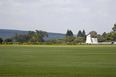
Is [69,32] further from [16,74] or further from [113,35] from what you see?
[16,74]

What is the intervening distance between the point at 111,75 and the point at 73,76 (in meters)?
1.33

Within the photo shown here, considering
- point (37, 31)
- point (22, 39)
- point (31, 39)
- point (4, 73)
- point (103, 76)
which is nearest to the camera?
point (103, 76)

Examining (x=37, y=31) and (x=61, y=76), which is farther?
(x=37, y=31)

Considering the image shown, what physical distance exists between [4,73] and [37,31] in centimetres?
10680

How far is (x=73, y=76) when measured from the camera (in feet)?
26.9

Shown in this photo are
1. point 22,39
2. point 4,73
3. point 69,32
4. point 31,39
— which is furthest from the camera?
point 69,32

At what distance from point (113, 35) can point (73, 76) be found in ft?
345

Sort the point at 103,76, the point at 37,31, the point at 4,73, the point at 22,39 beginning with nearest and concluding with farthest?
the point at 103,76
the point at 4,73
the point at 22,39
the point at 37,31

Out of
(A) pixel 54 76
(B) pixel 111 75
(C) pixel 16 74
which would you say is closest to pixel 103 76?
(B) pixel 111 75

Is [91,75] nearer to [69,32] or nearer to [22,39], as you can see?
[22,39]

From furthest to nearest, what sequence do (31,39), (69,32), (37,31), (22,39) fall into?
(69,32), (37,31), (22,39), (31,39)

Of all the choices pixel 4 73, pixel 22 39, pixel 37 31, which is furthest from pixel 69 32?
pixel 4 73

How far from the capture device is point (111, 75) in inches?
328

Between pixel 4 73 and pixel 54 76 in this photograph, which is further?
pixel 4 73
